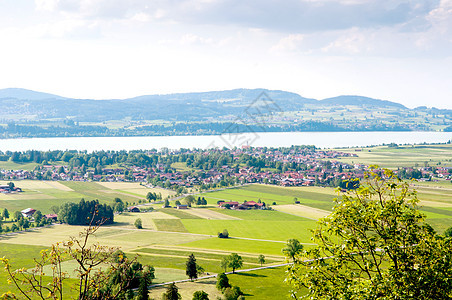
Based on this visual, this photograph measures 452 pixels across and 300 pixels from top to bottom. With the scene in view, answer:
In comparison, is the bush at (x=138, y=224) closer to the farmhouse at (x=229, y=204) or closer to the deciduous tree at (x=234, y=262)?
the farmhouse at (x=229, y=204)

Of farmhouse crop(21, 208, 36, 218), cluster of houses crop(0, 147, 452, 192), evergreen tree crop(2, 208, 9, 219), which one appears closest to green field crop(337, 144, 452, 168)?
cluster of houses crop(0, 147, 452, 192)

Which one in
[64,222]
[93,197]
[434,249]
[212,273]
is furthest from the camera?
[93,197]

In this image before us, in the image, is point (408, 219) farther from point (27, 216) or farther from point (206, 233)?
point (27, 216)

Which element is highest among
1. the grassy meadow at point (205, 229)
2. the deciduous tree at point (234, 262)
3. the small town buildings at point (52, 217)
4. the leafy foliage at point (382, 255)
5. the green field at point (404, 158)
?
the leafy foliage at point (382, 255)

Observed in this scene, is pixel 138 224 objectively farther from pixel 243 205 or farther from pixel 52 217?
pixel 243 205

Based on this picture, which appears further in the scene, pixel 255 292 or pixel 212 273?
pixel 212 273

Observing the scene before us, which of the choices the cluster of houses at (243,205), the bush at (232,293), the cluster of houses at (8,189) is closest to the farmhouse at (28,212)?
the cluster of houses at (8,189)

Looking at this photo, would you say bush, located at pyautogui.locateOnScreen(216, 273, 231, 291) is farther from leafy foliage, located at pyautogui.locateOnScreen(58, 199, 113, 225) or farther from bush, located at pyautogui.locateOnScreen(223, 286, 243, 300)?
leafy foliage, located at pyautogui.locateOnScreen(58, 199, 113, 225)

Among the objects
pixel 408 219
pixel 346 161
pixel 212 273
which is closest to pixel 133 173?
pixel 346 161
